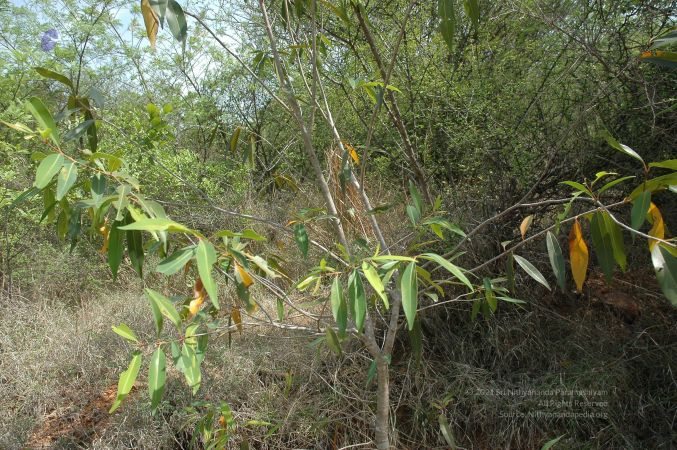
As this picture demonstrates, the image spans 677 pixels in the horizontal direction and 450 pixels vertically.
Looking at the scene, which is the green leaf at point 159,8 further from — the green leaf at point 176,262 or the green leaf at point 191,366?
the green leaf at point 191,366

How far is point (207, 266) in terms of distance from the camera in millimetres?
885

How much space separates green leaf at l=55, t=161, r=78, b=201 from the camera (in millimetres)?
987

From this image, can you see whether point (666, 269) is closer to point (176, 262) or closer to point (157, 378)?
point (176, 262)

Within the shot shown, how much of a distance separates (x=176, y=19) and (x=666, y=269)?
121cm

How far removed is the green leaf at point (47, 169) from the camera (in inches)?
37.8

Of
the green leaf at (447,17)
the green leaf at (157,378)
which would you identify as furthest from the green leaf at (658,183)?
the green leaf at (157,378)

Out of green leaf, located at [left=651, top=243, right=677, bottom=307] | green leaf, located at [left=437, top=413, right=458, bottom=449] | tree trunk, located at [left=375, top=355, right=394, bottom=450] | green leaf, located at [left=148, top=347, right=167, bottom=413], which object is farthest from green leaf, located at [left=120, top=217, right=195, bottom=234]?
green leaf, located at [left=437, top=413, right=458, bottom=449]

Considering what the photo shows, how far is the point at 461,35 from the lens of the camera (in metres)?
4.07

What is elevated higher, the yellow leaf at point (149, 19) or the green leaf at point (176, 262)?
the yellow leaf at point (149, 19)

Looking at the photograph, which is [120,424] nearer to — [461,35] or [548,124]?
[548,124]

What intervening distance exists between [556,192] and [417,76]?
126 cm

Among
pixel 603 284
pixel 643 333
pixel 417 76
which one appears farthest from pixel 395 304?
pixel 417 76

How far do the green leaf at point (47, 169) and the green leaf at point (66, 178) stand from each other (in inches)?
0.4

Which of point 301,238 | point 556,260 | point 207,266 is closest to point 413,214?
point 301,238
